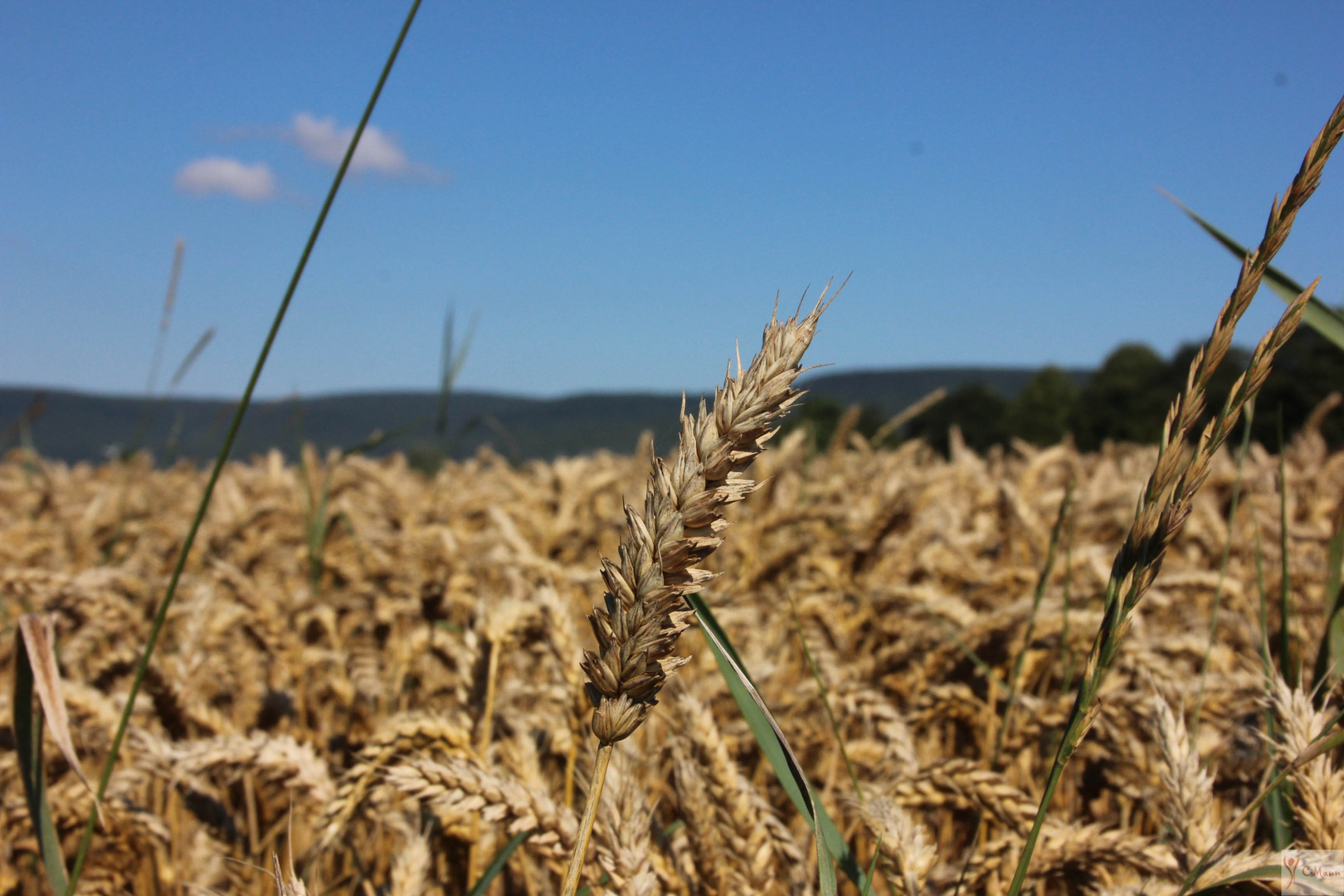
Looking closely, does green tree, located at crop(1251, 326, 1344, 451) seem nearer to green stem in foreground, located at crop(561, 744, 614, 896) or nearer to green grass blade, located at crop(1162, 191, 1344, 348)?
green grass blade, located at crop(1162, 191, 1344, 348)

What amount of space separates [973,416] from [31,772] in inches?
734

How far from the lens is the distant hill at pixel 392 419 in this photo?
99.7 inches

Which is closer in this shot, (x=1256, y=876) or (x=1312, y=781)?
(x=1256, y=876)

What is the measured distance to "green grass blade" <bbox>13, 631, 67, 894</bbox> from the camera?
874 mm

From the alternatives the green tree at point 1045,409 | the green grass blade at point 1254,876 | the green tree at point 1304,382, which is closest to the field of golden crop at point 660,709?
the green grass blade at point 1254,876

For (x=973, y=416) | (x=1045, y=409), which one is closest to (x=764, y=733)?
(x=973, y=416)

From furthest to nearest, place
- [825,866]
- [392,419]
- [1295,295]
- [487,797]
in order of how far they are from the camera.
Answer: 1. [392,419]
2. [1295,295]
3. [487,797]
4. [825,866]

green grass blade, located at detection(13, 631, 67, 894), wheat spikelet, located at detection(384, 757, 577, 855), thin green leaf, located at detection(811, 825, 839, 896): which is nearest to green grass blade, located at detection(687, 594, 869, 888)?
thin green leaf, located at detection(811, 825, 839, 896)

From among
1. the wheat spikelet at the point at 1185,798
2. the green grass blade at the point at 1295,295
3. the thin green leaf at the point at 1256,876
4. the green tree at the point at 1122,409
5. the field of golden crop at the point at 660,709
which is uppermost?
the green tree at the point at 1122,409

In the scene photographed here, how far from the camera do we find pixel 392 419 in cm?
2211

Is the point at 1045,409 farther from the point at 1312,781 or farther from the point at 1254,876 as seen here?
the point at 1254,876

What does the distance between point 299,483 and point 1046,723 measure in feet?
11.4

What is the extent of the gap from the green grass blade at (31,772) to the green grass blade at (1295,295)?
1401 mm

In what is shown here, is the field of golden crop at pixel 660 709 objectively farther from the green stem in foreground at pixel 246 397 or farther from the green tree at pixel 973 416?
the green tree at pixel 973 416
